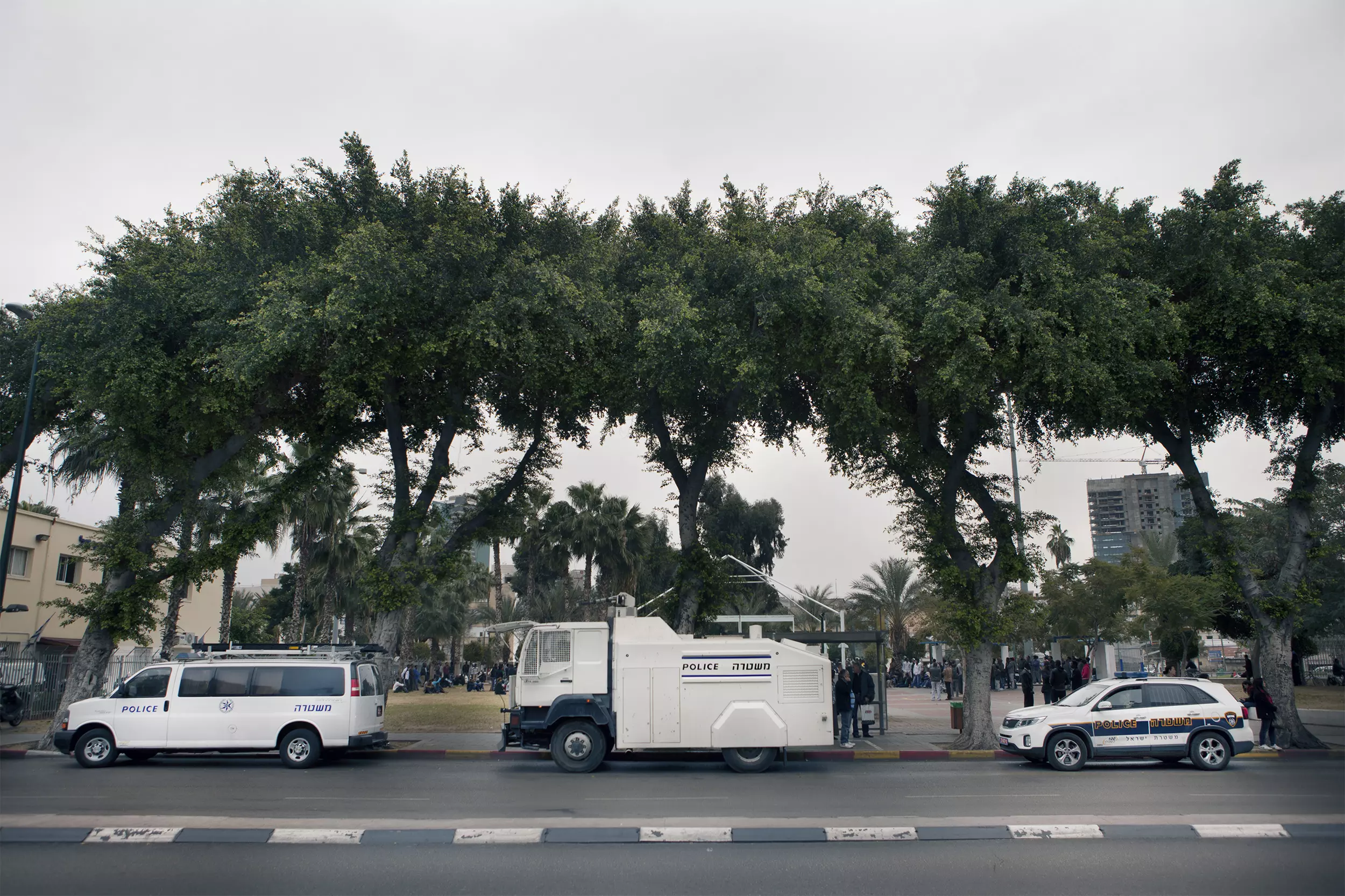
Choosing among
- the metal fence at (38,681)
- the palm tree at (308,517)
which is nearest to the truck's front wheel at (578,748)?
the metal fence at (38,681)

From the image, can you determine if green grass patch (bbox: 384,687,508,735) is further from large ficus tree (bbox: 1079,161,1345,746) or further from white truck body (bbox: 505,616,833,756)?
large ficus tree (bbox: 1079,161,1345,746)

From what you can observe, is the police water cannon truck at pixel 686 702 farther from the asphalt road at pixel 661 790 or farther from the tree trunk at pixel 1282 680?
the tree trunk at pixel 1282 680

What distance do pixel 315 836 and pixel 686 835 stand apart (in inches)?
147

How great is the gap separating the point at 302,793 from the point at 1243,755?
18.7 metres

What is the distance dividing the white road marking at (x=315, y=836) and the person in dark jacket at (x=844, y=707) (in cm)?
1288

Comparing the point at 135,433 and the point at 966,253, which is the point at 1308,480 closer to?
the point at 966,253

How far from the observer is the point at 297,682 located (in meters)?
17.1

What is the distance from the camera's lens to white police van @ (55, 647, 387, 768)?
16688 mm

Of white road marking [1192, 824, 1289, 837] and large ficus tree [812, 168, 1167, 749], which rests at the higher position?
large ficus tree [812, 168, 1167, 749]

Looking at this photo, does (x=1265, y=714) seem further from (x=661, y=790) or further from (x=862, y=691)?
(x=661, y=790)

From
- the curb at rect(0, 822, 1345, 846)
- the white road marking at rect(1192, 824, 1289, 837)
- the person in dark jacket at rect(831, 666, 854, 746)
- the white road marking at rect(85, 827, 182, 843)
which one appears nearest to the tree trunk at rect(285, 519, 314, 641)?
the person in dark jacket at rect(831, 666, 854, 746)

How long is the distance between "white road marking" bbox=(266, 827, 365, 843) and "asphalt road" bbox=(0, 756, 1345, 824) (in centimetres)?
144

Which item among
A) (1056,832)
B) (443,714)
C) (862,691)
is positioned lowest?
(443,714)

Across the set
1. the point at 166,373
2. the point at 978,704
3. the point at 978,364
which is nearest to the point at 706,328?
the point at 978,364
